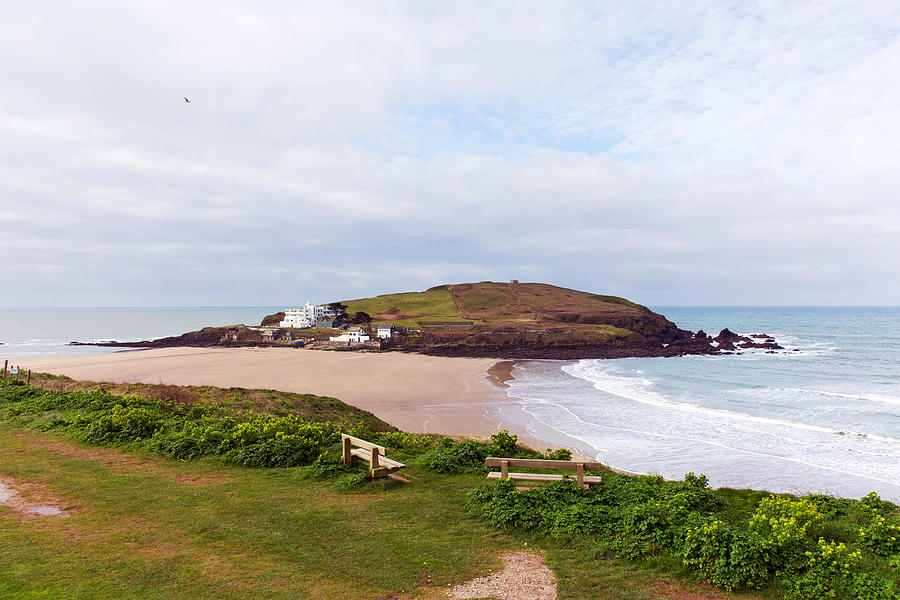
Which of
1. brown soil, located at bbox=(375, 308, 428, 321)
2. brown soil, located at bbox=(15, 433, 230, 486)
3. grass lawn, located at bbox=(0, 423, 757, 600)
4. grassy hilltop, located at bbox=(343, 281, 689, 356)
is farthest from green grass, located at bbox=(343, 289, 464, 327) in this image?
grass lawn, located at bbox=(0, 423, 757, 600)

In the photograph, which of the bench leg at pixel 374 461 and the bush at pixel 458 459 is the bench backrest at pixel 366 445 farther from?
the bush at pixel 458 459

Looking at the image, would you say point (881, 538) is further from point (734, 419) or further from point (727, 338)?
point (727, 338)

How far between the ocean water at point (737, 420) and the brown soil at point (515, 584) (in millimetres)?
11970

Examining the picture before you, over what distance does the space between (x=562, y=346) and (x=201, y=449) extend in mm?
67400

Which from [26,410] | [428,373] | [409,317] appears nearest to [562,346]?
[428,373]

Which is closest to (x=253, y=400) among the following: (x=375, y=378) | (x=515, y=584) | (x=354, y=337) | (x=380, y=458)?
(x=380, y=458)

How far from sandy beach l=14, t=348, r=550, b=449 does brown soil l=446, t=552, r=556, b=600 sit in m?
13.7

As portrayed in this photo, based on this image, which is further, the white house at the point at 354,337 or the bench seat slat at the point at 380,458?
the white house at the point at 354,337

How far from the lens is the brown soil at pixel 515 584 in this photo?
20.0 feet

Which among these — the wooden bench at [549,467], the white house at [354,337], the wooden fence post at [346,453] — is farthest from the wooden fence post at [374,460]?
the white house at [354,337]

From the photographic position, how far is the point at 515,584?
635 cm

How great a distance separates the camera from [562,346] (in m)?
75.8

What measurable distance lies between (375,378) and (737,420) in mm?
27095

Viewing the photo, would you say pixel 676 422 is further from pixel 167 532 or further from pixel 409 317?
pixel 409 317
